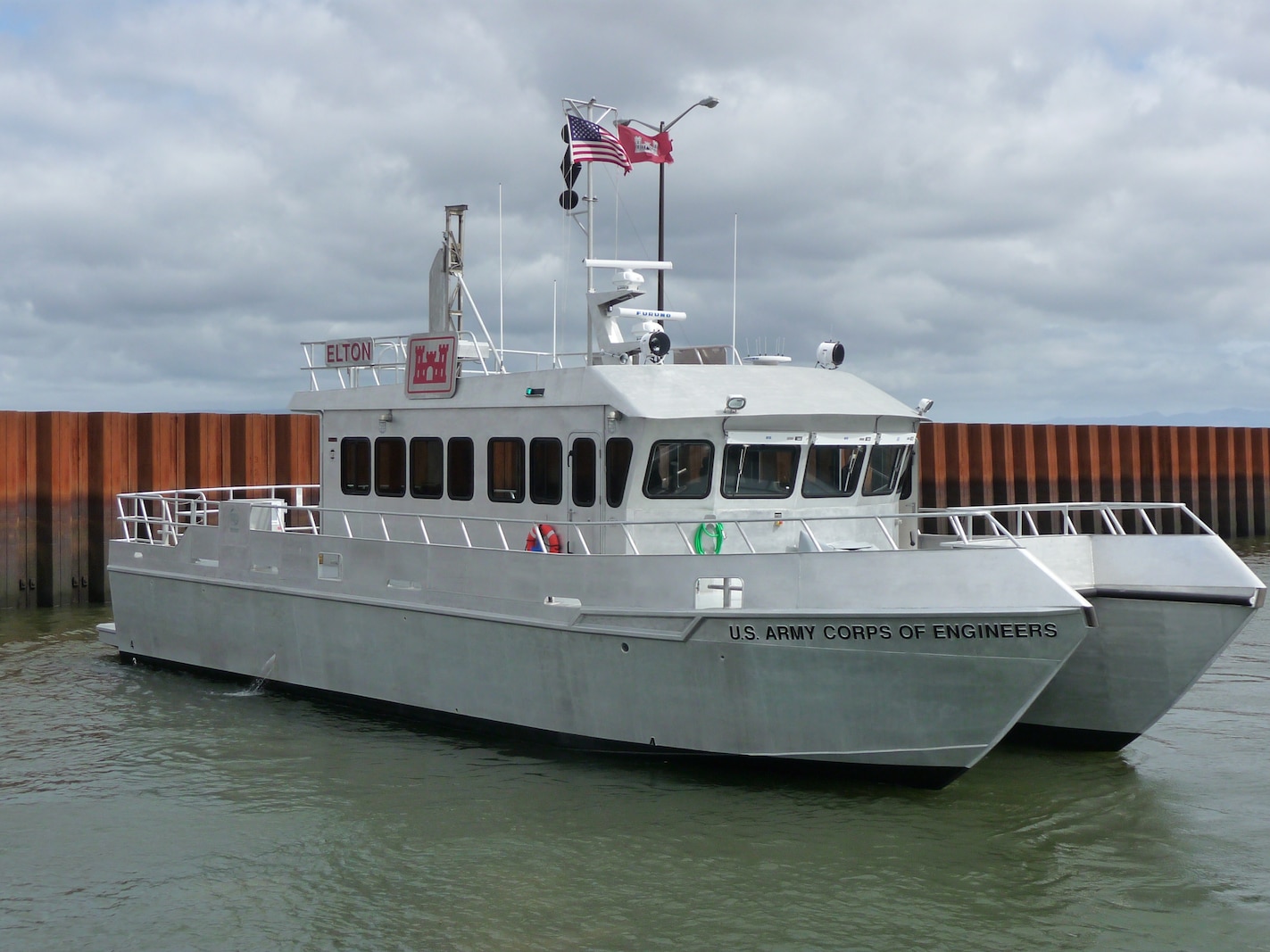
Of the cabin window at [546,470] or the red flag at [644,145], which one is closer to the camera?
the cabin window at [546,470]

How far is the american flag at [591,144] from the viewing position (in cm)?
1210

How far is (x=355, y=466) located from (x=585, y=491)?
12.1 feet

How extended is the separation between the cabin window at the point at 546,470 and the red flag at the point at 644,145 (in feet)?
11.2

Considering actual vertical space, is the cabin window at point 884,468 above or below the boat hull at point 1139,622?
above

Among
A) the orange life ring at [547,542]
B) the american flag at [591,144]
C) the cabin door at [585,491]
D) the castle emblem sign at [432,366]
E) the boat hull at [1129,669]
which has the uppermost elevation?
the american flag at [591,144]

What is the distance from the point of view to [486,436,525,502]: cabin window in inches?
467

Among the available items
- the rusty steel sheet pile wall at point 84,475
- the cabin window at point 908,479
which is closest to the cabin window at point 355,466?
the cabin window at point 908,479

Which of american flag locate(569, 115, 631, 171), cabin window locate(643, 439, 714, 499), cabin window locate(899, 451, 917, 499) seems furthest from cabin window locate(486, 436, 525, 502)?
cabin window locate(899, 451, 917, 499)

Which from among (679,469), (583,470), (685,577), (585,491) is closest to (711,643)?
(685,577)

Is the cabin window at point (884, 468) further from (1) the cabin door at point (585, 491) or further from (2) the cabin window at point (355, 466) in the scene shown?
(2) the cabin window at point (355, 466)

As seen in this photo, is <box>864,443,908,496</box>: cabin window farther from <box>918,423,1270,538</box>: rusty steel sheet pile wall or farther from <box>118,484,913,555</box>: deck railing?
<box>918,423,1270,538</box>: rusty steel sheet pile wall

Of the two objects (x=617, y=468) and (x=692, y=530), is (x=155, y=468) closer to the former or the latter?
(x=617, y=468)

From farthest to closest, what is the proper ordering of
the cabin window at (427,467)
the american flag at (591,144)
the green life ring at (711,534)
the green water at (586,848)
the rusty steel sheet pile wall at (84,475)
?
the rusty steel sheet pile wall at (84,475) < the cabin window at (427,467) < the american flag at (591,144) < the green life ring at (711,534) < the green water at (586,848)

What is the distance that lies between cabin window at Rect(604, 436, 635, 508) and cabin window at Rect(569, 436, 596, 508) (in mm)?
181
